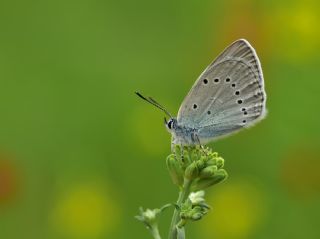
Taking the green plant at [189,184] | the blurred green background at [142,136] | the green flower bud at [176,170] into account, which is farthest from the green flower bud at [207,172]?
the blurred green background at [142,136]

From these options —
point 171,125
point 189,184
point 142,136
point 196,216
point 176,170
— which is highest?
point 142,136

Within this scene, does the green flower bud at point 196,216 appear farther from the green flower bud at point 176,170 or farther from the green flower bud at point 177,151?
the green flower bud at point 177,151

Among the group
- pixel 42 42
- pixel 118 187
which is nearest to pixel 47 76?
pixel 42 42

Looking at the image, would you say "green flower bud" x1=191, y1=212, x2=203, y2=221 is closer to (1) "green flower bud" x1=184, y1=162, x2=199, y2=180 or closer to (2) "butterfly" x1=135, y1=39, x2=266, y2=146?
(1) "green flower bud" x1=184, y1=162, x2=199, y2=180

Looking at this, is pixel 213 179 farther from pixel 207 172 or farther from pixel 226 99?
pixel 226 99

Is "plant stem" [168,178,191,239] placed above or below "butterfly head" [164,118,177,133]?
below

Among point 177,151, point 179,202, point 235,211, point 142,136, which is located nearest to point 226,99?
point 177,151

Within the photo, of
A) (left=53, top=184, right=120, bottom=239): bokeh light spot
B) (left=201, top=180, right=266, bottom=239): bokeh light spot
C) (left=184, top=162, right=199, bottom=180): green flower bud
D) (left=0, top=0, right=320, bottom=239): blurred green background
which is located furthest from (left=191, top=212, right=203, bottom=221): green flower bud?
(left=53, top=184, right=120, bottom=239): bokeh light spot
